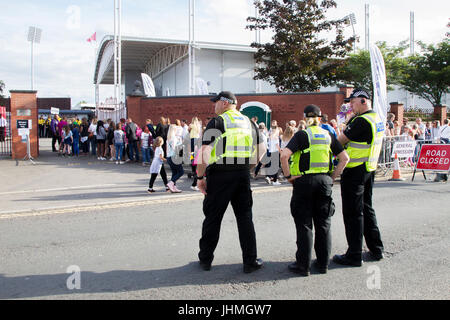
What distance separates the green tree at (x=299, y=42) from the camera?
846 inches

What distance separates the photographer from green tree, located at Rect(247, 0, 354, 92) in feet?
70.5

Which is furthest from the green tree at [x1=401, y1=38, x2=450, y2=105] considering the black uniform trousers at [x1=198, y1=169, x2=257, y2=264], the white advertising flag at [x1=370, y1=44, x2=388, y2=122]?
the black uniform trousers at [x1=198, y1=169, x2=257, y2=264]

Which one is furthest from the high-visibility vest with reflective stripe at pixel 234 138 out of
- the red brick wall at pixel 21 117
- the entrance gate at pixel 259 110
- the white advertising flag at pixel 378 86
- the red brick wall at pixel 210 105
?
the red brick wall at pixel 21 117

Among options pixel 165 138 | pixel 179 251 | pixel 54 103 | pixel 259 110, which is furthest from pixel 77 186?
pixel 54 103

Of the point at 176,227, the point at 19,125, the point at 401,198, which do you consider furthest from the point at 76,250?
the point at 19,125

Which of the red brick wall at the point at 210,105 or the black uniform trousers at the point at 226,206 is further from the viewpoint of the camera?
the red brick wall at the point at 210,105

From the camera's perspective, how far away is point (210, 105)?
63.0 feet

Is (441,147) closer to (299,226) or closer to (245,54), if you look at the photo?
(299,226)

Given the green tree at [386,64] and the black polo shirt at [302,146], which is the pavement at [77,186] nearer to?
the black polo shirt at [302,146]

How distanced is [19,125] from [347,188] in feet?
54.5

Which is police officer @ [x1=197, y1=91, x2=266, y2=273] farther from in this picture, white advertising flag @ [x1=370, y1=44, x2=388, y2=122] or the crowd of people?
white advertising flag @ [x1=370, y1=44, x2=388, y2=122]

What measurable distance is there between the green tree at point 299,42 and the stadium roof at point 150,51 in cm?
956

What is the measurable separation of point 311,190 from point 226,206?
3.17 feet

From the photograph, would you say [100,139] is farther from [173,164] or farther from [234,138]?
[234,138]
